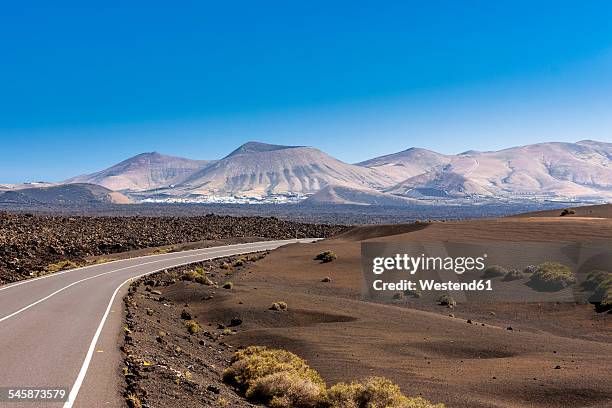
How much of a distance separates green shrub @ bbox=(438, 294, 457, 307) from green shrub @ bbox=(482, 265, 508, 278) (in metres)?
4.19

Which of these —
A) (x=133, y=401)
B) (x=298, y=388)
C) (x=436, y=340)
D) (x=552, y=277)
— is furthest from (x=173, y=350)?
(x=552, y=277)

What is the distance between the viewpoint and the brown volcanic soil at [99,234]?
144 ft

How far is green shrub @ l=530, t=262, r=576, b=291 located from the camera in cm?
2673

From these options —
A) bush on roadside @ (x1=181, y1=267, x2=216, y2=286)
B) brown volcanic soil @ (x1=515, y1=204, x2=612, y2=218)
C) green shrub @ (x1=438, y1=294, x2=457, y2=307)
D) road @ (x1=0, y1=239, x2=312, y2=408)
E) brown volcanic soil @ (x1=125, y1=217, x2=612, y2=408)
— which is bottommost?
green shrub @ (x1=438, y1=294, x2=457, y2=307)

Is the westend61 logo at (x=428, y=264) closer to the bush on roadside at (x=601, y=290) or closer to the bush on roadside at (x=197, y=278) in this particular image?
the bush on roadside at (x=601, y=290)

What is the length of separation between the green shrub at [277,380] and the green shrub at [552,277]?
17.0 metres

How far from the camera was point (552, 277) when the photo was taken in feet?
89.4

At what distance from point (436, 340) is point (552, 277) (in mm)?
11783

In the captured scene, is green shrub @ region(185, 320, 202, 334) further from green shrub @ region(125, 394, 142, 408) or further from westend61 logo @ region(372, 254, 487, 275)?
westend61 logo @ region(372, 254, 487, 275)

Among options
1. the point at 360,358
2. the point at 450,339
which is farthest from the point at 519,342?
the point at 360,358

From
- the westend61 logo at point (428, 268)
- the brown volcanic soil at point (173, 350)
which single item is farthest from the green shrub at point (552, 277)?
the brown volcanic soil at point (173, 350)

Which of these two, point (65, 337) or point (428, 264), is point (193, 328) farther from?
point (428, 264)

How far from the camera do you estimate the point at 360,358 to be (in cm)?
1656

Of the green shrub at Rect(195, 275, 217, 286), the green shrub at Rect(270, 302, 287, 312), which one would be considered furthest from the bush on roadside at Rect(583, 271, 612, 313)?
the green shrub at Rect(195, 275, 217, 286)
